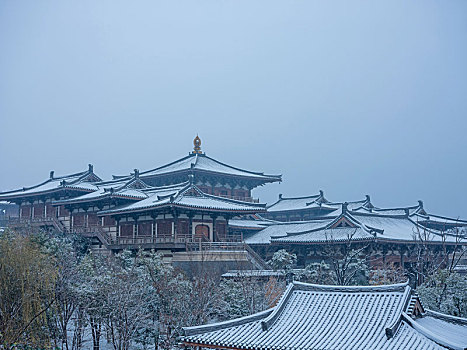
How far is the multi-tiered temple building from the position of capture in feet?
110

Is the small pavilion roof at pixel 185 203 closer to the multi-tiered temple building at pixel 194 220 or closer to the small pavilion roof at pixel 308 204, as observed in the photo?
the multi-tiered temple building at pixel 194 220

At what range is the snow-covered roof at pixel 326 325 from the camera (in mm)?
14124

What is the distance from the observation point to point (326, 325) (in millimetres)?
15297

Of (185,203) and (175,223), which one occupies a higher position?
(185,203)

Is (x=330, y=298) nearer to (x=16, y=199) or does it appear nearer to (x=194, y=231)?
(x=194, y=231)

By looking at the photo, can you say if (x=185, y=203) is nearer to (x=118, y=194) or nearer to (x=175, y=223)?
(x=175, y=223)

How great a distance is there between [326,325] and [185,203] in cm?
1874

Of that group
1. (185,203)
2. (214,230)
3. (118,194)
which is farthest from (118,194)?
(214,230)

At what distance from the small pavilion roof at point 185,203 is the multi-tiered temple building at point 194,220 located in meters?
0.07

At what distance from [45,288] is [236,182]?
29941 millimetres

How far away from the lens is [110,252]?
35094mm

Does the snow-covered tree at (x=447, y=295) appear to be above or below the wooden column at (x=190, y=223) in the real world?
below

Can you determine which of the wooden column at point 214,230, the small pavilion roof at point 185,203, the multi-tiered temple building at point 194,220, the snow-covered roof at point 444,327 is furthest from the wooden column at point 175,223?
the snow-covered roof at point 444,327

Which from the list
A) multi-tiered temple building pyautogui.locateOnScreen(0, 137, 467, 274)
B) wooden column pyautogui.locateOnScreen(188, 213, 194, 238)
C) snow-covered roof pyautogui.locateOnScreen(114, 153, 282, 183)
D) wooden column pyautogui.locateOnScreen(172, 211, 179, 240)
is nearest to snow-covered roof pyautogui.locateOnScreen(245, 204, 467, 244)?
multi-tiered temple building pyautogui.locateOnScreen(0, 137, 467, 274)
